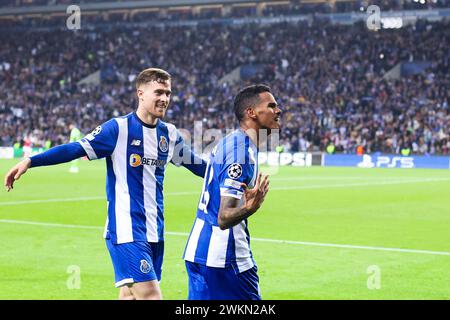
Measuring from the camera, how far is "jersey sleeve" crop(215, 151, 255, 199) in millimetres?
5617

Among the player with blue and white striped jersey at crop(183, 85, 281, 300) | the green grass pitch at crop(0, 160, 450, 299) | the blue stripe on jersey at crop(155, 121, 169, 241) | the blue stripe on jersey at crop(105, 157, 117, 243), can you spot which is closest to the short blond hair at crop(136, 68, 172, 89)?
the blue stripe on jersey at crop(155, 121, 169, 241)

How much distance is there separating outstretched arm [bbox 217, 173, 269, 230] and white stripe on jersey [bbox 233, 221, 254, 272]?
0.32 meters

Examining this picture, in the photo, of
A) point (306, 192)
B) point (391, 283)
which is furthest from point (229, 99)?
point (391, 283)

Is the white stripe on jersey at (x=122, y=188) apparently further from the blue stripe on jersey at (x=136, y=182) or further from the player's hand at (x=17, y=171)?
the player's hand at (x=17, y=171)

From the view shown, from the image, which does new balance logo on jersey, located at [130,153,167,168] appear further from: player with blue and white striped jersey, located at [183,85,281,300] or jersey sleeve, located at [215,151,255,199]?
jersey sleeve, located at [215,151,255,199]

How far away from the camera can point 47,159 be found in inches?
265

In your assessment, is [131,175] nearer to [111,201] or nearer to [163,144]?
[111,201]

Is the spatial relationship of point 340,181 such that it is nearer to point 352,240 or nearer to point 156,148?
point 352,240

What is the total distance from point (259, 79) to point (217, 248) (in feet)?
159

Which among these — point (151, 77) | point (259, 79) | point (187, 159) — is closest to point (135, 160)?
point (187, 159)

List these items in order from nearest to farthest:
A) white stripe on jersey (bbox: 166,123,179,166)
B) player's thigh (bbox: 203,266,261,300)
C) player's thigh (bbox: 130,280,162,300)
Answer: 1. player's thigh (bbox: 203,266,261,300)
2. player's thigh (bbox: 130,280,162,300)
3. white stripe on jersey (bbox: 166,123,179,166)

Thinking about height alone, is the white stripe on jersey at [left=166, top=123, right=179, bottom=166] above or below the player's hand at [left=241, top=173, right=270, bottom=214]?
Answer: above

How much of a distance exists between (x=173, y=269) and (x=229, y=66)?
46.6 m

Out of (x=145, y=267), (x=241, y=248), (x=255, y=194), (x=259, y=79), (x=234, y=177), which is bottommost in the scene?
(x=145, y=267)
